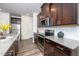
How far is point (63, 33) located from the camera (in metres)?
2.46

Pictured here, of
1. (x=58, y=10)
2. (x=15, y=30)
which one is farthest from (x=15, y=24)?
(x=58, y=10)

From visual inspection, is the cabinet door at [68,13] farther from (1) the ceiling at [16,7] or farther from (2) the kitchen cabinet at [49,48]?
(1) the ceiling at [16,7]

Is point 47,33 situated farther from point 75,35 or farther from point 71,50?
point 71,50

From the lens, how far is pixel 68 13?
73.3 inches

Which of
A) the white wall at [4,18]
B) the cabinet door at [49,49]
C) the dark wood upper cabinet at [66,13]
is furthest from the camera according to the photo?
the cabinet door at [49,49]

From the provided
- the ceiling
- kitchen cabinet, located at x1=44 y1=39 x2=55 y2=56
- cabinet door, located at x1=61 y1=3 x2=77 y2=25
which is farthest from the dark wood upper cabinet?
the ceiling

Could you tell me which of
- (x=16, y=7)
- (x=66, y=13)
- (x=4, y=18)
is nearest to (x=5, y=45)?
(x=4, y=18)

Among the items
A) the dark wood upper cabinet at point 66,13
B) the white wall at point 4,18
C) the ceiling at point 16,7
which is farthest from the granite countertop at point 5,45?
the dark wood upper cabinet at point 66,13

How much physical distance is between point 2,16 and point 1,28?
34 centimetres

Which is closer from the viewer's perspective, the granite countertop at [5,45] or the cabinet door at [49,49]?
the granite countertop at [5,45]

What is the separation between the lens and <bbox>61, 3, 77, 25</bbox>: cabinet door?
5.90ft

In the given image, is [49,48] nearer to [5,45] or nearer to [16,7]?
[5,45]

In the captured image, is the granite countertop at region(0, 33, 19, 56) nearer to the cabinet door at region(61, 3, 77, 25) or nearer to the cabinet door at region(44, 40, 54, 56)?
the cabinet door at region(44, 40, 54, 56)

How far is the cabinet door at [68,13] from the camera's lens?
1.80 metres
